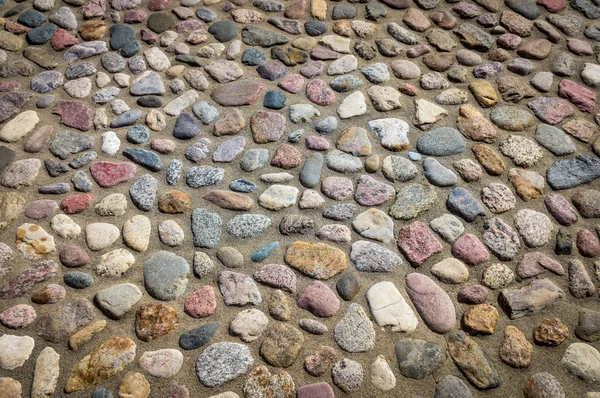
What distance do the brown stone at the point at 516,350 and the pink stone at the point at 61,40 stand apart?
2.58 meters

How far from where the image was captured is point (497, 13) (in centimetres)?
289

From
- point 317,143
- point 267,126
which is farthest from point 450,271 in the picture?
point 267,126

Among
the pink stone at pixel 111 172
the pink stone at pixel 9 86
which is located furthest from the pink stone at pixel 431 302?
the pink stone at pixel 9 86

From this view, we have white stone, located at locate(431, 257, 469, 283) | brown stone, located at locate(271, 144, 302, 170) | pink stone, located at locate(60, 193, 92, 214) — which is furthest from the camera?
brown stone, located at locate(271, 144, 302, 170)

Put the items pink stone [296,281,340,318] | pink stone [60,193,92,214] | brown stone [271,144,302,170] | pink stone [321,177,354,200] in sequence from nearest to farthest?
pink stone [296,281,340,318] → pink stone [60,193,92,214] → pink stone [321,177,354,200] → brown stone [271,144,302,170]

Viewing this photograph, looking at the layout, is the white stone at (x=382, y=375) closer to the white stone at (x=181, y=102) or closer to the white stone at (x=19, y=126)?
the white stone at (x=181, y=102)

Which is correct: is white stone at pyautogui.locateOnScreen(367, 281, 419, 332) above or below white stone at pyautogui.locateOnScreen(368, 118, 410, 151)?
below

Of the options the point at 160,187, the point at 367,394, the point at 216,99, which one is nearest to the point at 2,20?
the point at 216,99

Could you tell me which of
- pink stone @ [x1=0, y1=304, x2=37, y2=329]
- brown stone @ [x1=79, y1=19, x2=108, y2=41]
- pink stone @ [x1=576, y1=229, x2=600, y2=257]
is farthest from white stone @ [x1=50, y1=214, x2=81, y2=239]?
pink stone @ [x1=576, y1=229, x2=600, y2=257]

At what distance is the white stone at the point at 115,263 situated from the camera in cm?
176

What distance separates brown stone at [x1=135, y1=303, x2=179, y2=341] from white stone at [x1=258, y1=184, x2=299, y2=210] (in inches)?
22.7

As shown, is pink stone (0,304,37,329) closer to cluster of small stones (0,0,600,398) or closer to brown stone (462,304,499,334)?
cluster of small stones (0,0,600,398)

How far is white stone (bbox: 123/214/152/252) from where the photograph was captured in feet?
6.06

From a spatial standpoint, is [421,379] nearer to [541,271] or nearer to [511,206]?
[541,271]
